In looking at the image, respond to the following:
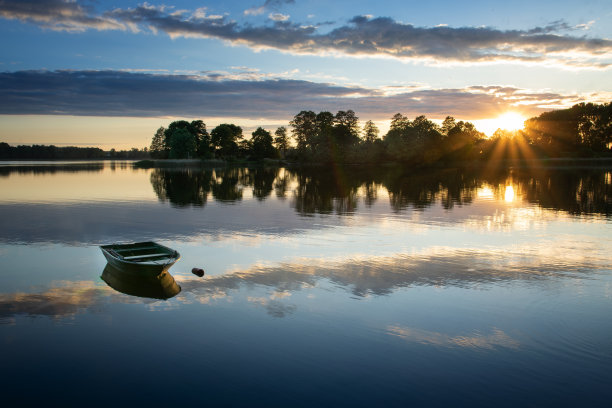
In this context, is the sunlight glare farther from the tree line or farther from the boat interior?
the tree line

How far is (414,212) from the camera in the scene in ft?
135

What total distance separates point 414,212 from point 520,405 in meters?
31.8

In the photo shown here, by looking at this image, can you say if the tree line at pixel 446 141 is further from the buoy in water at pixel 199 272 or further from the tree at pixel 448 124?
the buoy in water at pixel 199 272

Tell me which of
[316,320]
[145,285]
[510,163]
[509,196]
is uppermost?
[510,163]

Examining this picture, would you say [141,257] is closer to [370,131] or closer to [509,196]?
[509,196]

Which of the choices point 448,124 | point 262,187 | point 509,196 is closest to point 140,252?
point 509,196

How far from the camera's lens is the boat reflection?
1762 centimetres

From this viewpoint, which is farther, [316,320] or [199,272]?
[199,272]

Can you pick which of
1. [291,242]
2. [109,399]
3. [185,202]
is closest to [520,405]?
[109,399]

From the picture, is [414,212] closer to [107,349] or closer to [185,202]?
[185,202]

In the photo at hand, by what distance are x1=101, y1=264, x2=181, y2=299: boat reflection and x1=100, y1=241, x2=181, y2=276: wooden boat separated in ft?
1.44

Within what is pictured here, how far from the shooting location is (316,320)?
14.8 metres

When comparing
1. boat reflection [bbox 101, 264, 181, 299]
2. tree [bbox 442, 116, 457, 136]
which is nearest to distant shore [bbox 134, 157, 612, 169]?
tree [bbox 442, 116, 457, 136]

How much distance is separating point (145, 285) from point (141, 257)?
60.9 inches
